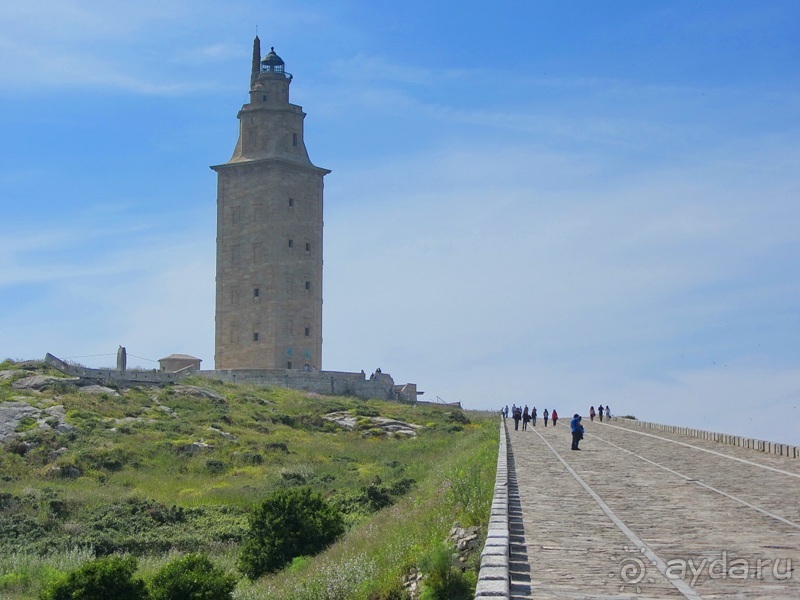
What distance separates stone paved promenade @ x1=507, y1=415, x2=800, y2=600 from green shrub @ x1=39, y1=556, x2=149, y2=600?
6.96 meters

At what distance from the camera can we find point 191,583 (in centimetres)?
1922

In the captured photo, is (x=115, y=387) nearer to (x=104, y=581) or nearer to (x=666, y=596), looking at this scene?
(x=104, y=581)

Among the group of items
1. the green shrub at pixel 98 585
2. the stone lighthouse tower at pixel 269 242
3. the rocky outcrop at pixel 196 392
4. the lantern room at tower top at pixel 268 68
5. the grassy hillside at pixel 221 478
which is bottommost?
the green shrub at pixel 98 585

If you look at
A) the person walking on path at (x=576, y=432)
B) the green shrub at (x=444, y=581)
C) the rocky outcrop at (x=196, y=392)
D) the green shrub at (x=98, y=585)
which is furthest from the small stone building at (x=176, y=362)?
the green shrub at (x=444, y=581)

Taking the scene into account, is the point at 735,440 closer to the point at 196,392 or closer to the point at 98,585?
the point at 98,585

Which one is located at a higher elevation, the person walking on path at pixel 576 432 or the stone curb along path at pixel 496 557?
the person walking on path at pixel 576 432

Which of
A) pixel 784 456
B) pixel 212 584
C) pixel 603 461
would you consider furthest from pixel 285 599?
pixel 784 456

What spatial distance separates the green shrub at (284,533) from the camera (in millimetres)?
24391

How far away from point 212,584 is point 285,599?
9.33 ft

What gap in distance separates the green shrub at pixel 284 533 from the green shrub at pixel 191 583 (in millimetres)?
4402

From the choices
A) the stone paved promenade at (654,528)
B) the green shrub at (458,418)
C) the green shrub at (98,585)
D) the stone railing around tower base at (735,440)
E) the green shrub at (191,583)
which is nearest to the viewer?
the stone paved promenade at (654,528)

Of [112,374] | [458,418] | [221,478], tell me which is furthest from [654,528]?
[112,374]

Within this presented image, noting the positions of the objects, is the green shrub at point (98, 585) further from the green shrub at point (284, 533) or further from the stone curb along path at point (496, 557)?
the stone curb along path at point (496, 557)

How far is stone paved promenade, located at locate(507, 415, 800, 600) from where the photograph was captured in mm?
9945
